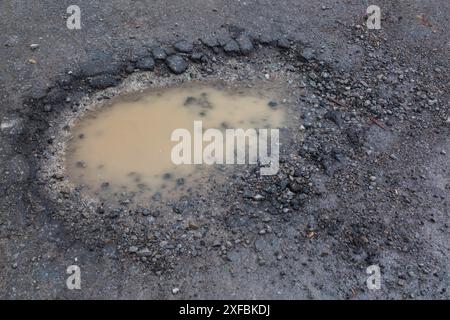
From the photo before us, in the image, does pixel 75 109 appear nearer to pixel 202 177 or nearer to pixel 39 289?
pixel 202 177

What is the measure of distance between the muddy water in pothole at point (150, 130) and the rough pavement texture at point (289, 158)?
0.79 ft

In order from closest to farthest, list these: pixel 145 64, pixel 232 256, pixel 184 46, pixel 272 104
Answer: pixel 232 256 < pixel 272 104 < pixel 145 64 < pixel 184 46

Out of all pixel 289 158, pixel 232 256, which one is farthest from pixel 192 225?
pixel 289 158

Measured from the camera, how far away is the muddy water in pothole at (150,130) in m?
3.53

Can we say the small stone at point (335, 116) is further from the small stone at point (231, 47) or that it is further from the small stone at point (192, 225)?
the small stone at point (192, 225)

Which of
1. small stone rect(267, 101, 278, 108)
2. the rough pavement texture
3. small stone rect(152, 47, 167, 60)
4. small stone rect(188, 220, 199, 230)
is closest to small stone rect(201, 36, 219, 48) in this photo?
the rough pavement texture

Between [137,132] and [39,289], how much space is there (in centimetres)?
131

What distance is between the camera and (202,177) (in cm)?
354

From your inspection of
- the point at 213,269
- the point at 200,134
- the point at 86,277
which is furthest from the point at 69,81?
the point at 213,269

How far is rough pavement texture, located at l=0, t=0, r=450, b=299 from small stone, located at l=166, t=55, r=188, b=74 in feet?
0.21

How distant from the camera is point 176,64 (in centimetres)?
419

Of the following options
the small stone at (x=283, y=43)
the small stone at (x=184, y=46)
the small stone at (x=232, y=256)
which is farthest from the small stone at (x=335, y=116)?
the small stone at (x=232, y=256)

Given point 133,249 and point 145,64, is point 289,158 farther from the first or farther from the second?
point 145,64

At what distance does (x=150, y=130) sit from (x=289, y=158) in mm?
1017
